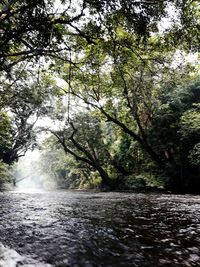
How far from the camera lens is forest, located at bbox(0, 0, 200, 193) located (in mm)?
8398

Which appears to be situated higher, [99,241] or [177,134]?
[177,134]

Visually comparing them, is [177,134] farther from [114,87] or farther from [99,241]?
[99,241]

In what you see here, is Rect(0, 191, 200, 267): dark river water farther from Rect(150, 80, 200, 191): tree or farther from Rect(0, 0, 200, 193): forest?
Rect(150, 80, 200, 191): tree

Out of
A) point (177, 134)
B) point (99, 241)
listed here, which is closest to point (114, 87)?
point (177, 134)

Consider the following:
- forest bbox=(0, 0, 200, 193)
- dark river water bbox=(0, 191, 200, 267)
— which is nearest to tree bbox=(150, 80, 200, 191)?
forest bbox=(0, 0, 200, 193)

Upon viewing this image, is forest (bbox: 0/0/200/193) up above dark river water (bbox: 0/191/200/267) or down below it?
above

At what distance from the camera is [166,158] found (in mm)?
20969

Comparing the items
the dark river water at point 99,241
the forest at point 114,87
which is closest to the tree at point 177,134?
the forest at point 114,87

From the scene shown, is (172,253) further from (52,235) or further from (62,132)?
(62,132)

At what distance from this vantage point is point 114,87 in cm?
1975

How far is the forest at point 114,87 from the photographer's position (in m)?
8.40

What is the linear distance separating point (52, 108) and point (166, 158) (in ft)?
39.5

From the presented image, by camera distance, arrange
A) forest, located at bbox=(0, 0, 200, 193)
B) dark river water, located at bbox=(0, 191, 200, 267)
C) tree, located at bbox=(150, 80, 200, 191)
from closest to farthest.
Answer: dark river water, located at bbox=(0, 191, 200, 267), forest, located at bbox=(0, 0, 200, 193), tree, located at bbox=(150, 80, 200, 191)

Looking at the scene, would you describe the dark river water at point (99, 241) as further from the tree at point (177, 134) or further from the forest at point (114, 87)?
the tree at point (177, 134)
